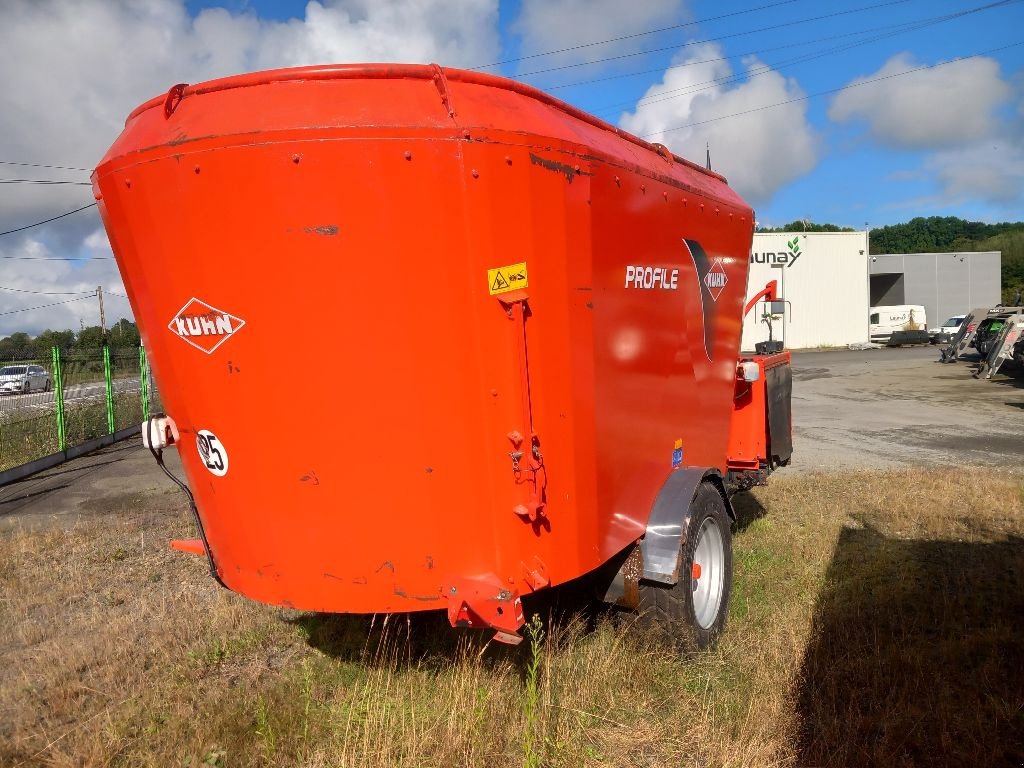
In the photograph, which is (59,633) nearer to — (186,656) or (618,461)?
(186,656)

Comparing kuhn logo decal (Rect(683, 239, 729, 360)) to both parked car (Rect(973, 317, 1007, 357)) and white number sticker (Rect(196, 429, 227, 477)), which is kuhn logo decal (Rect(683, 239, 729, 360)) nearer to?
white number sticker (Rect(196, 429, 227, 477))

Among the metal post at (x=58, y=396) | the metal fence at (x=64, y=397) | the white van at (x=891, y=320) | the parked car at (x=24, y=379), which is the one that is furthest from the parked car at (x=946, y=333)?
the parked car at (x=24, y=379)

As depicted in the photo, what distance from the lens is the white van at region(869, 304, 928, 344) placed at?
41219 mm

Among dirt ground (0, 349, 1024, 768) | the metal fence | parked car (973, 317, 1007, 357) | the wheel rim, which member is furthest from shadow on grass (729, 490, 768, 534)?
parked car (973, 317, 1007, 357)

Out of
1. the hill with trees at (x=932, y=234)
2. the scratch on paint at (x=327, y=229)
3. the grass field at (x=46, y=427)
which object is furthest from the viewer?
the hill with trees at (x=932, y=234)

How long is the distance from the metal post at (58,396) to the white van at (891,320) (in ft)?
132

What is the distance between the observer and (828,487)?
8.14 meters

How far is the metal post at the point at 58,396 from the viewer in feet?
40.3

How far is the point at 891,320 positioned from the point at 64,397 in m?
41.8

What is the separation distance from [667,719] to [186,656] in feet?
8.65

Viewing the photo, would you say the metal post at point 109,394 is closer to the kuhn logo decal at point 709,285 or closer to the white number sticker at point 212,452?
the white number sticker at point 212,452

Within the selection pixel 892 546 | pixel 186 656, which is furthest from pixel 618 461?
pixel 892 546

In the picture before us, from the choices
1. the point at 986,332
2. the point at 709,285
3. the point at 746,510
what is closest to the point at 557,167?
the point at 709,285

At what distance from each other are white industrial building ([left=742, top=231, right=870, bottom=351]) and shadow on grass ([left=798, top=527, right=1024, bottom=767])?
33080 millimetres
